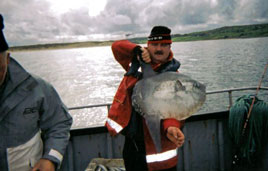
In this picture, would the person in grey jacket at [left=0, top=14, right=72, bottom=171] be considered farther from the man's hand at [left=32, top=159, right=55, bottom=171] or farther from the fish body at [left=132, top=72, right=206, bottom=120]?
the fish body at [left=132, top=72, right=206, bottom=120]

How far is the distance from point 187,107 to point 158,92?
22 centimetres

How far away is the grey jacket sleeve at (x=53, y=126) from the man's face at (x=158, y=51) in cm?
86

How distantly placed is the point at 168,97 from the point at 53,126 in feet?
2.66

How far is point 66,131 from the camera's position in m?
1.59

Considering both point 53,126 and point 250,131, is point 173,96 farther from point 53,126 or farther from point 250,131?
point 250,131

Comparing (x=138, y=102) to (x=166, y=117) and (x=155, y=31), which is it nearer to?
(x=166, y=117)

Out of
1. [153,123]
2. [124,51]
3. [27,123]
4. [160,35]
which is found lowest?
[153,123]

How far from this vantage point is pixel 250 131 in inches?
140

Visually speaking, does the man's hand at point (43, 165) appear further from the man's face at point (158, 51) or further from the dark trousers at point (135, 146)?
the man's face at point (158, 51)

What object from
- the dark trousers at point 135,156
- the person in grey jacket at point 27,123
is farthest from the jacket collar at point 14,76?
the dark trousers at point 135,156

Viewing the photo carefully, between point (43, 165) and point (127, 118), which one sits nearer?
point (43, 165)

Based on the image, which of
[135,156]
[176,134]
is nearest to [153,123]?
[176,134]

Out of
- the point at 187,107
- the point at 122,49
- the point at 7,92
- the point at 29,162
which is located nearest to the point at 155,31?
the point at 122,49

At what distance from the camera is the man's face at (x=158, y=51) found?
192cm
